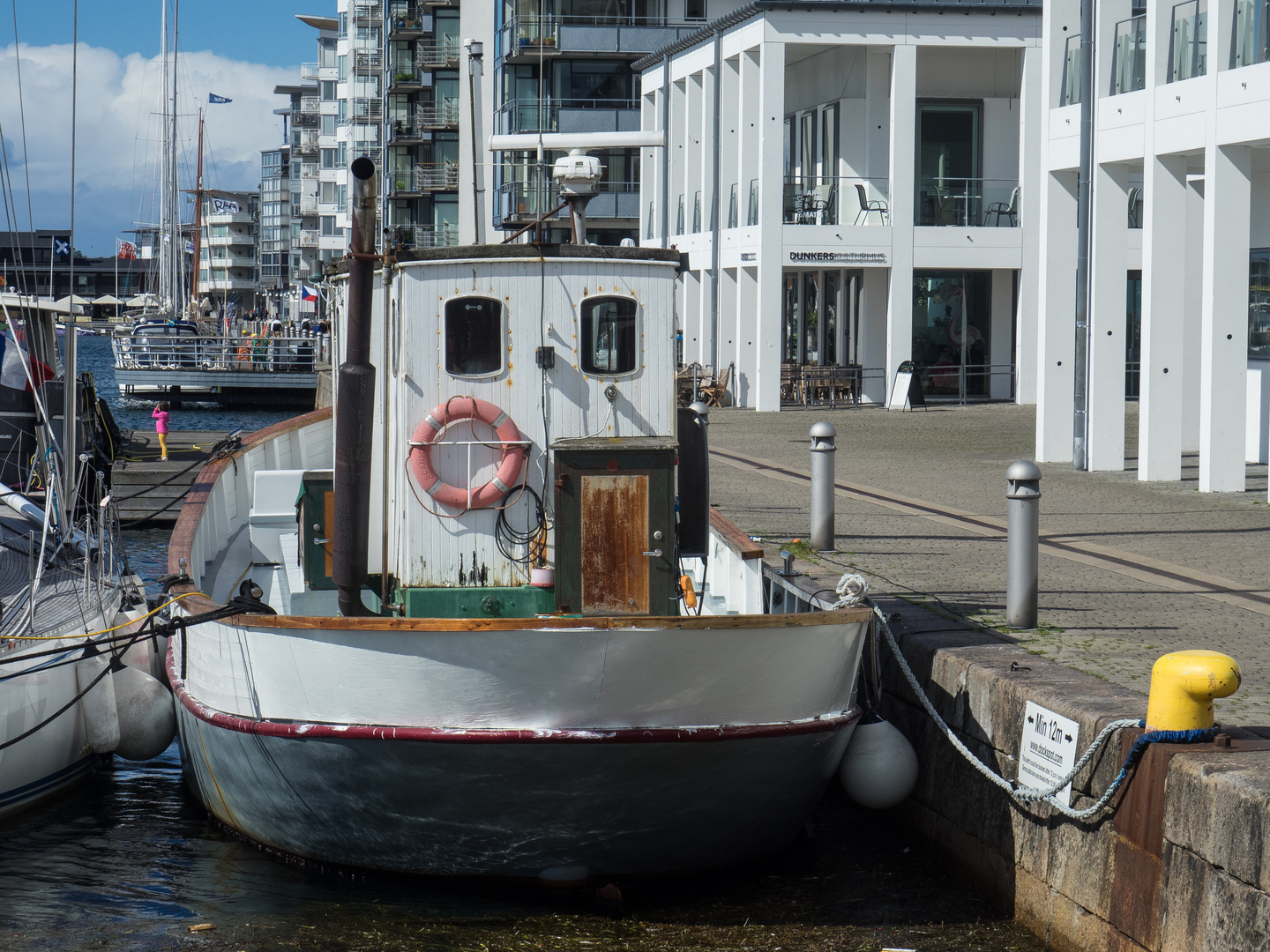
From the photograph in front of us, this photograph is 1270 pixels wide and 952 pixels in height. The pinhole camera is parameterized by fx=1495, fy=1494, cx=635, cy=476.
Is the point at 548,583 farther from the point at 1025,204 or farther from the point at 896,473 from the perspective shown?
the point at 1025,204

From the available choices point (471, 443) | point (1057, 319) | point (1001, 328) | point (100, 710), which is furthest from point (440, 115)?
point (471, 443)

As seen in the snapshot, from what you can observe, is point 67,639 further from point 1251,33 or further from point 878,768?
point 1251,33

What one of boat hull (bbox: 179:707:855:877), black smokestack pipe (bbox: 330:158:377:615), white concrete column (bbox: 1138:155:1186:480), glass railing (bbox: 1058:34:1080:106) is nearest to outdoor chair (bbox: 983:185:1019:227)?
glass railing (bbox: 1058:34:1080:106)

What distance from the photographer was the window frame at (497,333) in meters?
8.09

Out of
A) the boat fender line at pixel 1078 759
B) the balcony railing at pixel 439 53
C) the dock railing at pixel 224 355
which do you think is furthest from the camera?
the balcony railing at pixel 439 53

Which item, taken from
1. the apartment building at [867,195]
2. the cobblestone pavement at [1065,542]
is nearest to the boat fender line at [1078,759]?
the cobblestone pavement at [1065,542]

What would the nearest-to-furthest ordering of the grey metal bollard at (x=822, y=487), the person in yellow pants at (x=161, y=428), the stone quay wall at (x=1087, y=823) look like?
the stone quay wall at (x=1087, y=823) < the grey metal bollard at (x=822, y=487) < the person in yellow pants at (x=161, y=428)

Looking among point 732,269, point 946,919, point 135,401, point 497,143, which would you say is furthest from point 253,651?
point 135,401

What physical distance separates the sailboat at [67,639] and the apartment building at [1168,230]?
11091 millimetres

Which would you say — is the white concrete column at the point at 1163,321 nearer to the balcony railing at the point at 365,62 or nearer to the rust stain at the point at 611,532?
the rust stain at the point at 611,532

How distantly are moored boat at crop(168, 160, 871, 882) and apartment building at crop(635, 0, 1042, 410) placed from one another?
21.7 metres

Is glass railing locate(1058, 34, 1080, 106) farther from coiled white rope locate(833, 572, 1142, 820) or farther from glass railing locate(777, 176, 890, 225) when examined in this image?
coiled white rope locate(833, 572, 1142, 820)

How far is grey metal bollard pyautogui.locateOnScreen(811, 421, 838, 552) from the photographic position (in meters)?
11.5

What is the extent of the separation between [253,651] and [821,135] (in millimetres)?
28406
